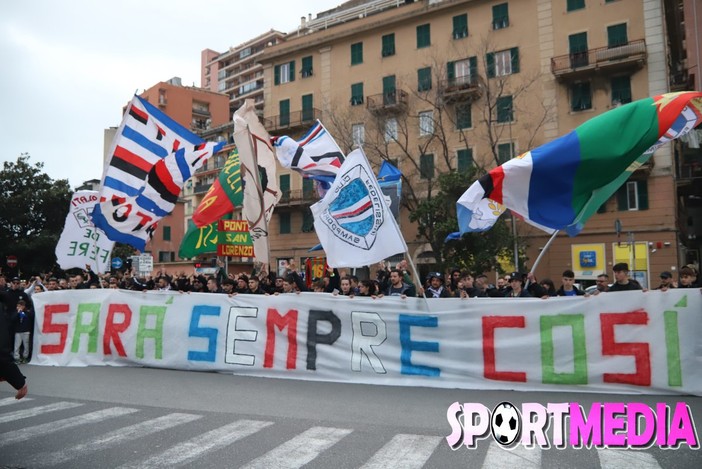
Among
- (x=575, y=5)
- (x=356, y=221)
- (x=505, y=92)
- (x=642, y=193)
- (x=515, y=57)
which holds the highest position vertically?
(x=575, y=5)

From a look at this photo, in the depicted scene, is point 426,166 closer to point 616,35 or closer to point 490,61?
point 490,61

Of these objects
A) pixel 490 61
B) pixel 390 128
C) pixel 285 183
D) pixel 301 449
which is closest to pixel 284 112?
pixel 285 183

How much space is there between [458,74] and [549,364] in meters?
27.2

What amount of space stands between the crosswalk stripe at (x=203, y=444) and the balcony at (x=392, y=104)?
94.0ft

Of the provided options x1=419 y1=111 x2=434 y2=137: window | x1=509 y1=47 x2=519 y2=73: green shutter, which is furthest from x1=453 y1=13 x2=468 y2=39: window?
x1=419 y1=111 x2=434 y2=137: window

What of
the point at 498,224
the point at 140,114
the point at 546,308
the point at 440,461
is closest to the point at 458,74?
the point at 498,224

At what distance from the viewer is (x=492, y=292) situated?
9328 mm

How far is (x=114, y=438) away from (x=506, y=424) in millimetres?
3788

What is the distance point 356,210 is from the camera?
817 centimetres

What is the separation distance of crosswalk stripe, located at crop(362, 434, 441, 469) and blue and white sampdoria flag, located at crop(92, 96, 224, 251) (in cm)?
722

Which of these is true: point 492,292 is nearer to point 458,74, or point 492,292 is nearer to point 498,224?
point 498,224

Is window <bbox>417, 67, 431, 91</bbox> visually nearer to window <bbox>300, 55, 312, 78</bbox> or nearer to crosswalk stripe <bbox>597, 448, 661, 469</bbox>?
window <bbox>300, 55, 312, 78</bbox>

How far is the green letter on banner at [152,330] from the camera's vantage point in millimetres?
9898

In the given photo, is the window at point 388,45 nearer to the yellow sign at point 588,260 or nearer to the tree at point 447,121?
the tree at point 447,121
